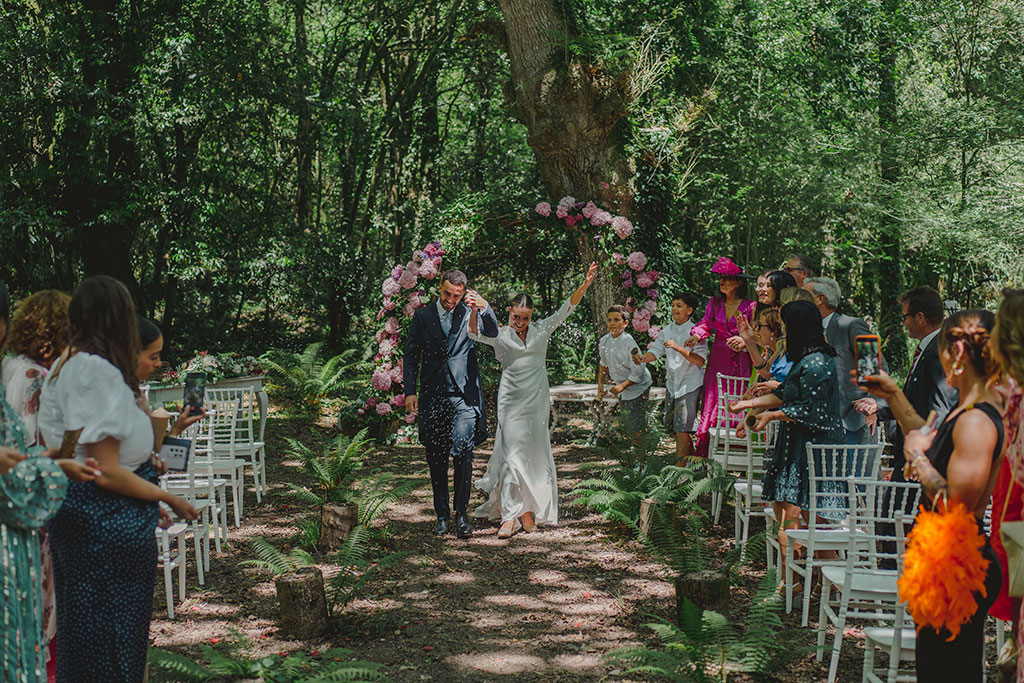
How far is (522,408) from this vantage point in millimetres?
7199

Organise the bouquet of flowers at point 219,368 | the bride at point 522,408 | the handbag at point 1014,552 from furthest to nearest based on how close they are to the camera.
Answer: the bouquet of flowers at point 219,368, the bride at point 522,408, the handbag at point 1014,552

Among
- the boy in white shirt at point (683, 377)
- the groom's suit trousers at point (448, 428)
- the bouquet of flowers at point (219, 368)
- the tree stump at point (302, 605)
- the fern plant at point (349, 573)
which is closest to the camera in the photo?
the tree stump at point (302, 605)

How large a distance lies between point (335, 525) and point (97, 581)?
3.87 m

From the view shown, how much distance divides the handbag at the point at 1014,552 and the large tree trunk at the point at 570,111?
8.18 meters

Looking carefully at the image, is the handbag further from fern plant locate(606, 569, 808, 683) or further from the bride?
the bride

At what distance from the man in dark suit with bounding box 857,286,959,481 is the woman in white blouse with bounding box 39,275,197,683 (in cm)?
429

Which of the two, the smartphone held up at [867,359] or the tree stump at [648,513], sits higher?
the smartphone held up at [867,359]

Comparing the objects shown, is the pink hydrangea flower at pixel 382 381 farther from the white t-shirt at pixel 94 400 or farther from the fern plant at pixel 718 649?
the white t-shirt at pixel 94 400

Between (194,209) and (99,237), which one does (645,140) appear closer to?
(194,209)

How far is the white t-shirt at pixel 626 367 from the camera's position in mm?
9102

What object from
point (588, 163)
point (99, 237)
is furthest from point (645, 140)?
point (99, 237)

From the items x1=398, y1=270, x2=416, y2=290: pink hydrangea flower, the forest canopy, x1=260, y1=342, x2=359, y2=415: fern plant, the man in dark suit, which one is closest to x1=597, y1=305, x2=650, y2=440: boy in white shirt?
the forest canopy

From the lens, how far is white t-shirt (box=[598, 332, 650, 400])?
29.9ft

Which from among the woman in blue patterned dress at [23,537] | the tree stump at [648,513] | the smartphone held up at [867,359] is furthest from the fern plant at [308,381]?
the smartphone held up at [867,359]
